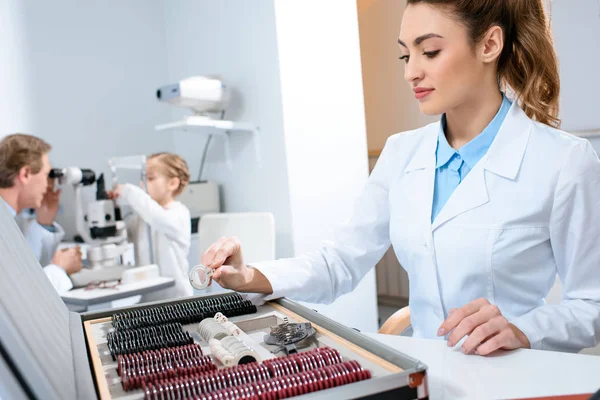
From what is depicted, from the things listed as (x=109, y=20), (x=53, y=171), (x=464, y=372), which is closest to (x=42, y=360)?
(x=464, y=372)

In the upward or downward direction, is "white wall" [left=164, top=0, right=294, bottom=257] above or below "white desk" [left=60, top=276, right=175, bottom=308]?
above

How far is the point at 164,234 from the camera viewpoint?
9.63 feet

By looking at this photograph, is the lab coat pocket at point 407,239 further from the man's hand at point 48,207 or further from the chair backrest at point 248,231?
the man's hand at point 48,207

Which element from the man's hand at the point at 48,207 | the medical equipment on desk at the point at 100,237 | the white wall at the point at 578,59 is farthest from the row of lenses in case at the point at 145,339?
the white wall at the point at 578,59

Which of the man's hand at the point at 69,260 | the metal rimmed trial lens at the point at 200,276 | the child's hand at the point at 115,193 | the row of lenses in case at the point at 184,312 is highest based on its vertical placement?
the child's hand at the point at 115,193

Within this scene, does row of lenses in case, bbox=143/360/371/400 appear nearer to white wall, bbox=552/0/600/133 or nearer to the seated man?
the seated man

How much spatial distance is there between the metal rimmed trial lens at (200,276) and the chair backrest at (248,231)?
1.61 metres

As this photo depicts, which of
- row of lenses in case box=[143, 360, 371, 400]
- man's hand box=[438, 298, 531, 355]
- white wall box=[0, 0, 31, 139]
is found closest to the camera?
row of lenses in case box=[143, 360, 371, 400]

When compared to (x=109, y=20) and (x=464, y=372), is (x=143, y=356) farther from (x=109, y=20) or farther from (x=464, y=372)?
(x=109, y=20)

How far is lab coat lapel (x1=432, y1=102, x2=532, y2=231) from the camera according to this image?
1129mm

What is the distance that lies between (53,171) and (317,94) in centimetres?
145

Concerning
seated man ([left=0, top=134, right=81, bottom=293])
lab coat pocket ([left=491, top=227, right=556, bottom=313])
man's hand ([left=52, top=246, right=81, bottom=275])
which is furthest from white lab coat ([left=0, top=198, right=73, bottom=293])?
lab coat pocket ([left=491, top=227, right=556, bottom=313])

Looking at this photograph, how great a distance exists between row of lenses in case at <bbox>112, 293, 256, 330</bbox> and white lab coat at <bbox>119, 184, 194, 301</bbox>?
182 centimetres

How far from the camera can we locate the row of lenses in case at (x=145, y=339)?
750mm
